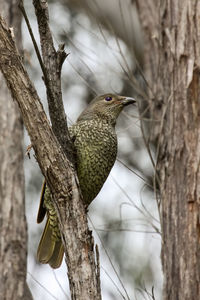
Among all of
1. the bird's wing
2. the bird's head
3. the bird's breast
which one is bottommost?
the bird's wing

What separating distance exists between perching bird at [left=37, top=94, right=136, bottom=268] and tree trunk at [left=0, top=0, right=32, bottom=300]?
391mm

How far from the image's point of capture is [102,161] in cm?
471

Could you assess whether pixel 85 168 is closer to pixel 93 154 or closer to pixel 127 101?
pixel 93 154

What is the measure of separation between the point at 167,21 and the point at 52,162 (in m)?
2.07

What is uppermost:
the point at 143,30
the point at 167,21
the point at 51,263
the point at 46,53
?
the point at 143,30

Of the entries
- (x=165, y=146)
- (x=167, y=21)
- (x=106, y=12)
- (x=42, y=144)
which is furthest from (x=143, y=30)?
(x=42, y=144)

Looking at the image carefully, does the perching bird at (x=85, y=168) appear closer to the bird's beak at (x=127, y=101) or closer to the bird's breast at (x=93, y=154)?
the bird's breast at (x=93, y=154)

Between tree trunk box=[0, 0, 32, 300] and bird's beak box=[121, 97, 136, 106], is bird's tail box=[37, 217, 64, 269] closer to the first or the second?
tree trunk box=[0, 0, 32, 300]

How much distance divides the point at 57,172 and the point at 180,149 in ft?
4.47

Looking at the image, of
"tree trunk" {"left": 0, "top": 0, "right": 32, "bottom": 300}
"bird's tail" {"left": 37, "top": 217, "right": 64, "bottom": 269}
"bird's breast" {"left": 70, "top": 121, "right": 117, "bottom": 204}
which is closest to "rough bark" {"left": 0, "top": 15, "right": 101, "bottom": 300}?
"bird's breast" {"left": 70, "top": 121, "right": 117, "bottom": 204}

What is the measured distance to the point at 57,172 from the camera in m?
3.35

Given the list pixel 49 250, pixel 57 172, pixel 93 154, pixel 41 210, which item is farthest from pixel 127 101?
pixel 57 172

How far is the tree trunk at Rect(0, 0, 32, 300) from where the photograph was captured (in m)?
4.92

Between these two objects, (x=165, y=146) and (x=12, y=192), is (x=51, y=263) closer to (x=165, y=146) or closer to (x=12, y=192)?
(x=12, y=192)
